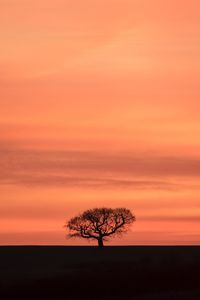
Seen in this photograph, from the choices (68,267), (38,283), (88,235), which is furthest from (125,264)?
(88,235)

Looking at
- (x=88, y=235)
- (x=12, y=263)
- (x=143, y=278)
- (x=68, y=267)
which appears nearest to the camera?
(x=143, y=278)

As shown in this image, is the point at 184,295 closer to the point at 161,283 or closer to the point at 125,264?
the point at 161,283

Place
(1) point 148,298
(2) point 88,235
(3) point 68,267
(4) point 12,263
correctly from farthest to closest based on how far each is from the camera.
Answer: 1. (2) point 88,235
2. (4) point 12,263
3. (3) point 68,267
4. (1) point 148,298

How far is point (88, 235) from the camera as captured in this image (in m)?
134

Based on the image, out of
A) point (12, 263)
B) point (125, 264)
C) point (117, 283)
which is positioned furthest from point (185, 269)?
point (12, 263)

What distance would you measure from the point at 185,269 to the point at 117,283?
14.0 meters

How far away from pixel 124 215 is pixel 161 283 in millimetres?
68757

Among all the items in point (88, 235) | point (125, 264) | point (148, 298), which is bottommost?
point (148, 298)

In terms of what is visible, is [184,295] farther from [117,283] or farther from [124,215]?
[124,215]

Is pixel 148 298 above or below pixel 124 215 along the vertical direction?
below

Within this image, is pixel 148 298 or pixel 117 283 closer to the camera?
pixel 148 298

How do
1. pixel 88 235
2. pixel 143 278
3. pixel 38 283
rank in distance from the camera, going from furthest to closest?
pixel 88 235 < pixel 143 278 < pixel 38 283

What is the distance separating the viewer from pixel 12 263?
10069 cm

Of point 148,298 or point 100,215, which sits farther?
point 100,215
